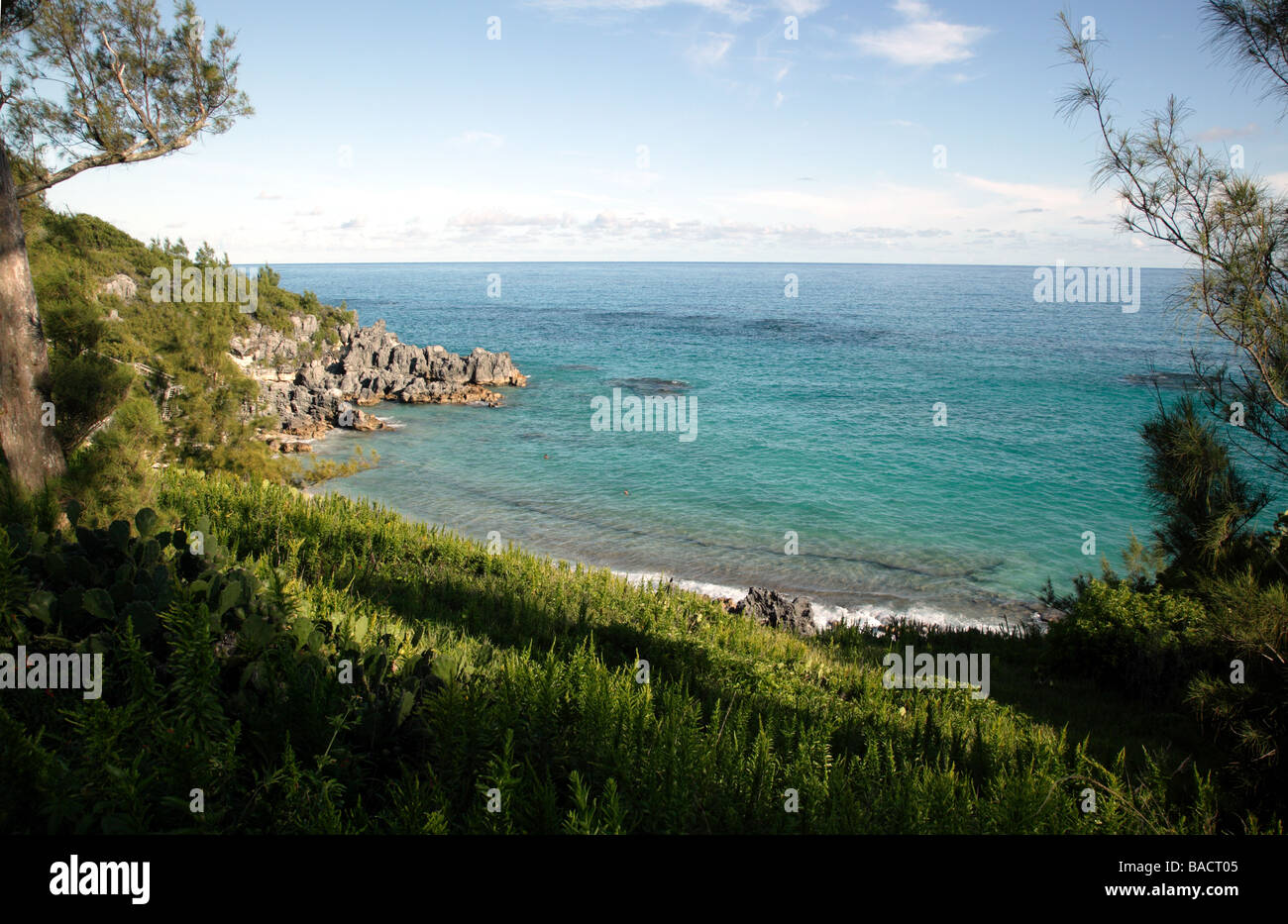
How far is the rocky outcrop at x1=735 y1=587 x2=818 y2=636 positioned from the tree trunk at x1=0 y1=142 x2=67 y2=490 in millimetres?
11601

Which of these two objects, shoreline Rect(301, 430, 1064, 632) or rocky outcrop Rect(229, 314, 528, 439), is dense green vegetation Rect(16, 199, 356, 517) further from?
rocky outcrop Rect(229, 314, 528, 439)

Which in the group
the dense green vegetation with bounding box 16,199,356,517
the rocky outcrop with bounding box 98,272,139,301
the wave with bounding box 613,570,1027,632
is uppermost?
the rocky outcrop with bounding box 98,272,139,301

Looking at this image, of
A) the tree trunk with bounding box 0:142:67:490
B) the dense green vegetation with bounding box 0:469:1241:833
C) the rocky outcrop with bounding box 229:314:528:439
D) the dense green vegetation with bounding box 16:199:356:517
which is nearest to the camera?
the dense green vegetation with bounding box 0:469:1241:833

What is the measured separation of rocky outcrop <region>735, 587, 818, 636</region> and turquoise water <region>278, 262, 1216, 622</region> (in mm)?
4279

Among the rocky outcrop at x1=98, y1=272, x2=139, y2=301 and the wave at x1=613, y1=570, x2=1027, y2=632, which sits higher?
the rocky outcrop at x1=98, y1=272, x2=139, y2=301

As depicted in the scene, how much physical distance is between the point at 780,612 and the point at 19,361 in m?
12.9

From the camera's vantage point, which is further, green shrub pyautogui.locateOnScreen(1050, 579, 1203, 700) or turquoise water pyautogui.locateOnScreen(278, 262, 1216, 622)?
turquoise water pyautogui.locateOnScreen(278, 262, 1216, 622)

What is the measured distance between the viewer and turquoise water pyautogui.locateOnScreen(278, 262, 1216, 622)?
21609 mm

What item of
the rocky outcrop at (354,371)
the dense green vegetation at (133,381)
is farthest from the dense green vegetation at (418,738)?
the rocky outcrop at (354,371)

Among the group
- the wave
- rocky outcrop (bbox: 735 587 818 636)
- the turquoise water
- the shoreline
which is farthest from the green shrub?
the wave

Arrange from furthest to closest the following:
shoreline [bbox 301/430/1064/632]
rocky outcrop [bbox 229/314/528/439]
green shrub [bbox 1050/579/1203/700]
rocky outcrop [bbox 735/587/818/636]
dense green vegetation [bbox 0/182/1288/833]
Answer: rocky outcrop [bbox 229/314/528/439]
shoreline [bbox 301/430/1064/632]
rocky outcrop [bbox 735/587/818/636]
green shrub [bbox 1050/579/1203/700]
dense green vegetation [bbox 0/182/1288/833]

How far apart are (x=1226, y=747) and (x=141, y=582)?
9773 mm
